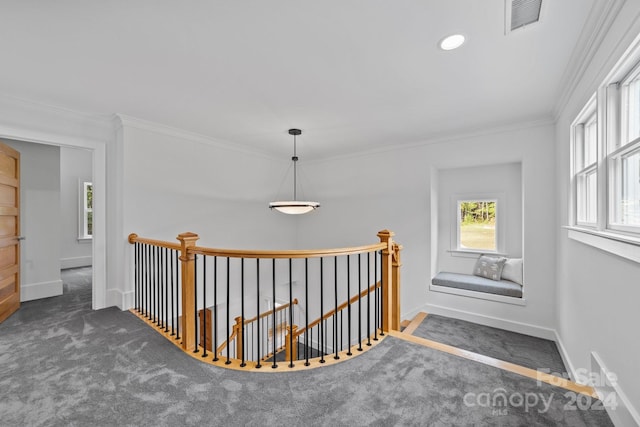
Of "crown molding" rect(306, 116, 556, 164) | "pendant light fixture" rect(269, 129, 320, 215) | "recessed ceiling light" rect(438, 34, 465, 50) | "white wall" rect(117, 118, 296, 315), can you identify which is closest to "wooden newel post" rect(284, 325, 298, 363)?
"pendant light fixture" rect(269, 129, 320, 215)

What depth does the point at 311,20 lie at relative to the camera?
169 cm

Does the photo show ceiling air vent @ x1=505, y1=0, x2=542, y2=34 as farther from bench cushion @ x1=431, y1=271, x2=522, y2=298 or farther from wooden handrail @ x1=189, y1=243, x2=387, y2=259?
bench cushion @ x1=431, y1=271, x2=522, y2=298

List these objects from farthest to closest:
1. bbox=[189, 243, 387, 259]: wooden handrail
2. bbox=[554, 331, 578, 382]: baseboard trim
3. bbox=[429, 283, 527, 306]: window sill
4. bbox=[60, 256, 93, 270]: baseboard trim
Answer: bbox=[60, 256, 93, 270]: baseboard trim, bbox=[429, 283, 527, 306]: window sill, bbox=[554, 331, 578, 382]: baseboard trim, bbox=[189, 243, 387, 259]: wooden handrail

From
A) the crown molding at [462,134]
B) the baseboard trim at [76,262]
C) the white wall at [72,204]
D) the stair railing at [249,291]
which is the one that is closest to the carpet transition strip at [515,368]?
the stair railing at [249,291]

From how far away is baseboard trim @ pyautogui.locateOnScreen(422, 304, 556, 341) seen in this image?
3.38 meters

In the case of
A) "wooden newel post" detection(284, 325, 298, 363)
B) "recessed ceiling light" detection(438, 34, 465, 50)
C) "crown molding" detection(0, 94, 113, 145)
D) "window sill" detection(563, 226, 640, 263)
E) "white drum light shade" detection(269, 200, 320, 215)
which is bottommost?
"wooden newel post" detection(284, 325, 298, 363)

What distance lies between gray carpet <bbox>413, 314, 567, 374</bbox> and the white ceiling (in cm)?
263

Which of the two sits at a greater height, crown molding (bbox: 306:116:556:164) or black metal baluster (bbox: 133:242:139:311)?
crown molding (bbox: 306:116:556:164)

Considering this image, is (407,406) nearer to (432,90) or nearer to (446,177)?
(432,90)

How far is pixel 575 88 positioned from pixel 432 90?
112cm

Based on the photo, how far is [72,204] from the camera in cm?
626

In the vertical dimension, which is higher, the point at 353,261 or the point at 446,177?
the point at 446,177

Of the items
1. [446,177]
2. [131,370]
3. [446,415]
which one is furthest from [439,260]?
[131,370]

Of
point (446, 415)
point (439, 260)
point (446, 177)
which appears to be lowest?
point (446, 415)
